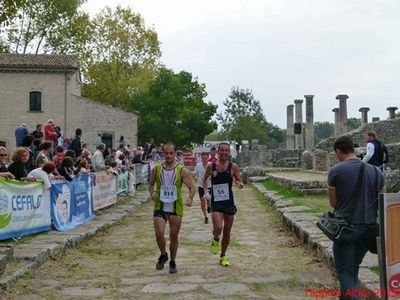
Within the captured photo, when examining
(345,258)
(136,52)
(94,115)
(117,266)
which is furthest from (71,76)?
(345,258)

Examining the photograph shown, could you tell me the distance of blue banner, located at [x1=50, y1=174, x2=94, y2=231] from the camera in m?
10.7

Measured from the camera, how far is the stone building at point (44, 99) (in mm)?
39875

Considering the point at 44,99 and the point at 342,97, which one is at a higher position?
the point at 44,99

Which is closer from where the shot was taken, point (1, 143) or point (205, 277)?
point (205, 277)

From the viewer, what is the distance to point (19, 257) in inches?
304

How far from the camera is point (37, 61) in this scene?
131ft

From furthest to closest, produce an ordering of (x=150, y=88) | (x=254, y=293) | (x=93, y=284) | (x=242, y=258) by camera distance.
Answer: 1. (x=150, y=88)
2. (x=242, y=258)
3. (x=93, y=284)
4. (x=254, y=293)

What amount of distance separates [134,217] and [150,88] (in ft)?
111

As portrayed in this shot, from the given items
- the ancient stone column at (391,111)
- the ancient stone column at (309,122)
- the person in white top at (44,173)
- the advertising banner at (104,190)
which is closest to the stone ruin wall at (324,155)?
the ancient stone column at (309,122)

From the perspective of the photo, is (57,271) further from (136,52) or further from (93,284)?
(136,52)

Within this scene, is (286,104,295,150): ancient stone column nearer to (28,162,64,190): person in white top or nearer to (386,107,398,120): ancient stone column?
(386,107,398,120): ancient stone column

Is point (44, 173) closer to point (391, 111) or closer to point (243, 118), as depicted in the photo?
point (391, 111)

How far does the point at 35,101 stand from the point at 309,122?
20451 millimetres

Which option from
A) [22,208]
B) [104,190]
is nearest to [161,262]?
[22,208]
